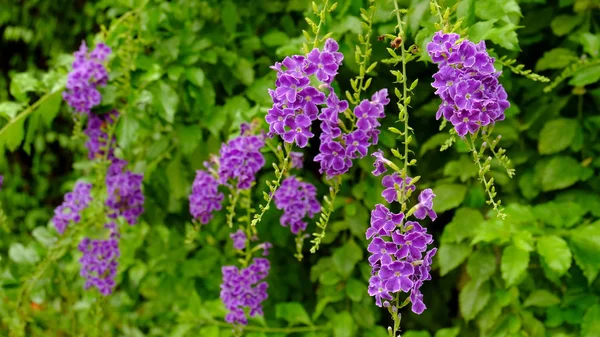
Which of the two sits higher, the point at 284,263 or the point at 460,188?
the point at 460,188

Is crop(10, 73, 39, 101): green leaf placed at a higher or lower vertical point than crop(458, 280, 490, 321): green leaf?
higher

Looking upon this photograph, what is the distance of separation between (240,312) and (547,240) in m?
0.87

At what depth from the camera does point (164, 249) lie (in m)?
2.56

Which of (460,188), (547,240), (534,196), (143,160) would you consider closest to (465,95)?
(547,240)

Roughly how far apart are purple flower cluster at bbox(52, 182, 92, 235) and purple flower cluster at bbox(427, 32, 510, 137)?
1514 mm

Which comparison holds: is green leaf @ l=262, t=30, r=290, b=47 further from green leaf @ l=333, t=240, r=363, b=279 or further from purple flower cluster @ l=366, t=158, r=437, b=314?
purple flower cluster @ l=366, t=158, r=437, b=314

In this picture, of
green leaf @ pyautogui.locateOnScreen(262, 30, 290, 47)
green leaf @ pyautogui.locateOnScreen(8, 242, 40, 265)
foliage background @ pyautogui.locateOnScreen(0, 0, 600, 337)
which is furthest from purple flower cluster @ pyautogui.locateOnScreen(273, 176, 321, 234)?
green leaf @ pyautogui.locateOnScreen(8, 242, 40, 265)

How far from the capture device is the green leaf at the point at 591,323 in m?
1.81

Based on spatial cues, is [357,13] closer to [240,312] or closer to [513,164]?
[513,164]

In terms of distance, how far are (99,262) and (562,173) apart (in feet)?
4.89

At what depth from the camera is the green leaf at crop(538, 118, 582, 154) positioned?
202 cm

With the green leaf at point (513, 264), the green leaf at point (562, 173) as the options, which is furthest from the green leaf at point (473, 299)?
the green leaf at point (562, 173)

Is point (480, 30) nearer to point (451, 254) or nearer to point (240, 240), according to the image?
point (451, 254)

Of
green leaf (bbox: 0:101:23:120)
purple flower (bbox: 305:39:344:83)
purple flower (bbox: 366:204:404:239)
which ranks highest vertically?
green leaf (bbox: 0:101:23:120)
